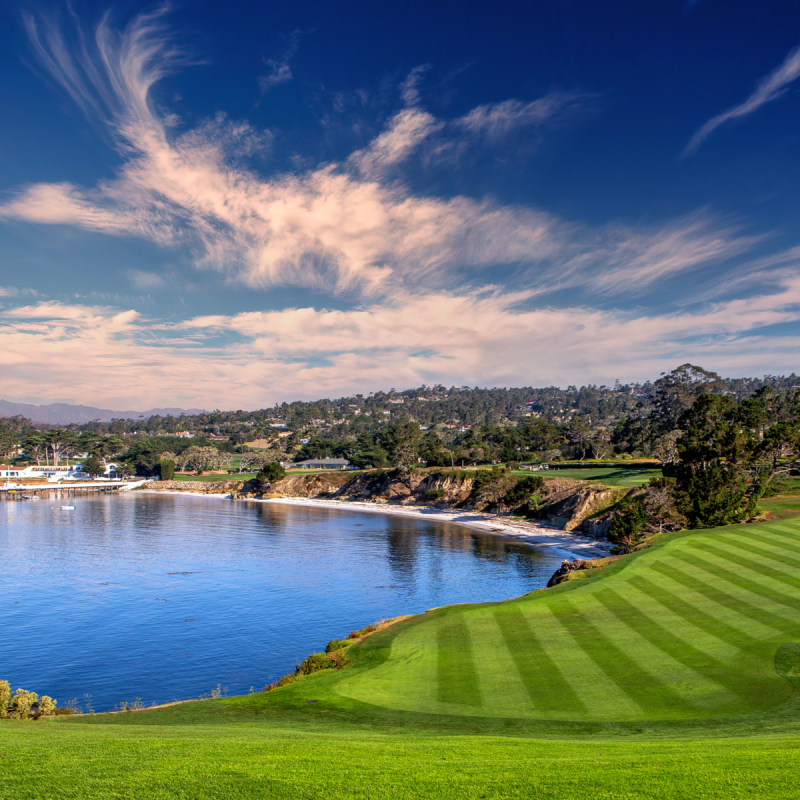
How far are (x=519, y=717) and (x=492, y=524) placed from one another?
69690 millimetres

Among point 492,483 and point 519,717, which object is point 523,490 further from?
point 519,717

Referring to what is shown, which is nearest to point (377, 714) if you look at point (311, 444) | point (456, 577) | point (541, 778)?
point (541, 778)

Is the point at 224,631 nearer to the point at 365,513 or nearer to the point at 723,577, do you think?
the point at 723,577

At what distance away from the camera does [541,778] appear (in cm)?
920

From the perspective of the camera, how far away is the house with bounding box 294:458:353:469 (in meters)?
173

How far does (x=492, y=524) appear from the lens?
83.7 m

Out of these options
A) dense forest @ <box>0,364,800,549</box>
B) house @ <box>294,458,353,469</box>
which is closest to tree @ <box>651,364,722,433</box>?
dense forest @ <box>0,364,800,549</box>

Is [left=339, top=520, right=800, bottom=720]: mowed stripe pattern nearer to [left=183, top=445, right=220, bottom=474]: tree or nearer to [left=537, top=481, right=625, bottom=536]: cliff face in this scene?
[left=537, top=481, right=625, bottom=536]: cliff face

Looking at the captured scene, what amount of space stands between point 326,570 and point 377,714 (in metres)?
41.1

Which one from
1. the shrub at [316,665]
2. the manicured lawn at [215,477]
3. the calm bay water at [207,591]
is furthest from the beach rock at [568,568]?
the manicured lawn at [215,477]

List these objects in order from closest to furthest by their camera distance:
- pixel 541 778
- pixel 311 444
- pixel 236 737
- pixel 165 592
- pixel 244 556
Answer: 1. pixel 541 778
2. pixel 236 737
3. pixel 165 592
4. pixel 244 556
5. pixel 311 444

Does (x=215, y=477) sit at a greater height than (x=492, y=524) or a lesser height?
greater

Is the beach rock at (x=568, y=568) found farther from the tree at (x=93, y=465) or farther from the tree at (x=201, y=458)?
the tree at (x=93, y=465)

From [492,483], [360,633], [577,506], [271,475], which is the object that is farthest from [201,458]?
[360,633]
